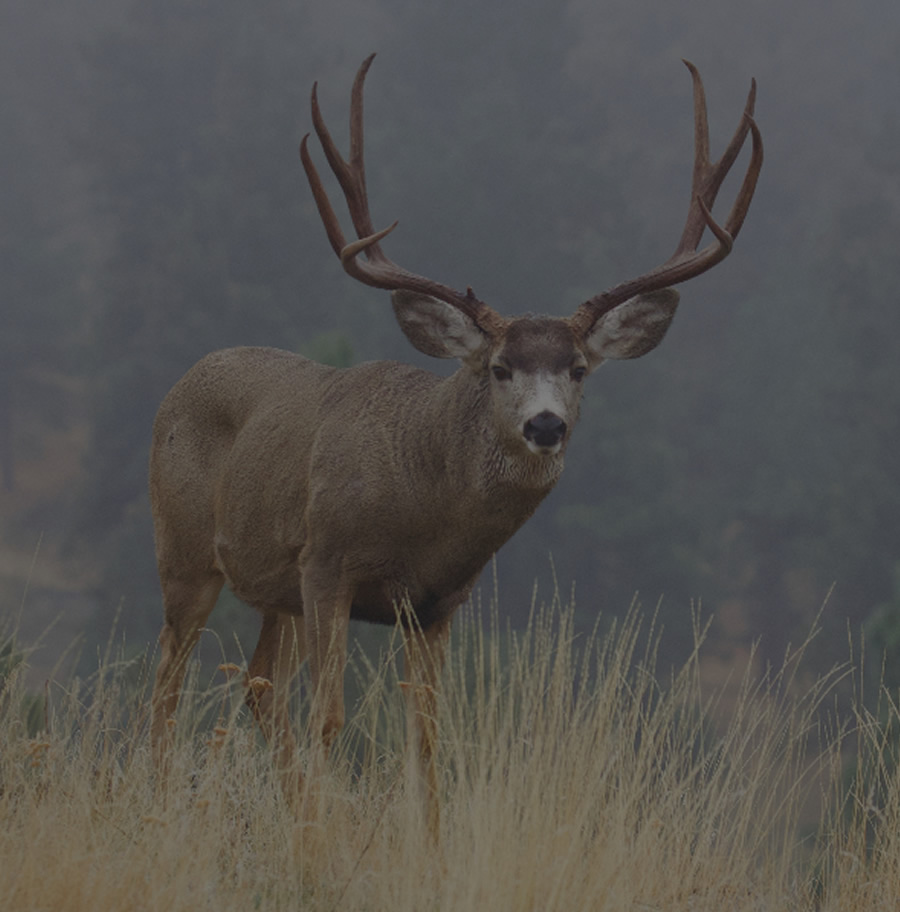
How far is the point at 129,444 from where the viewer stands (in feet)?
Answer: 158

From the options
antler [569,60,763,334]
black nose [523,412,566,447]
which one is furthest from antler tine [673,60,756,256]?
black nose [523,412,566,447]

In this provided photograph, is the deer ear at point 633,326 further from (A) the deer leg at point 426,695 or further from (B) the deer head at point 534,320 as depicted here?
(A) the deer leg at point 426,695

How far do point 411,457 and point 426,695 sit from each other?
0.93 meters

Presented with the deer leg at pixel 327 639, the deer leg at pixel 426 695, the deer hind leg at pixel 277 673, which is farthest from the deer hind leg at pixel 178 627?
the deer leg at pixel 426 695

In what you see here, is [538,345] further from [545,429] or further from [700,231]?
[700,231]

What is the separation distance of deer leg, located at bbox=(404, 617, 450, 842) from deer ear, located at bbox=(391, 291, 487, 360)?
1087 mm

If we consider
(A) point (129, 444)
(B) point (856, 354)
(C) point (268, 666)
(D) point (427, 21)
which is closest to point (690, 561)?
(B) point (856, 354)

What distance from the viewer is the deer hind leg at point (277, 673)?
22.3 feet

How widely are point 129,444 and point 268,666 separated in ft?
138

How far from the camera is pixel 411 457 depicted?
19.5ft

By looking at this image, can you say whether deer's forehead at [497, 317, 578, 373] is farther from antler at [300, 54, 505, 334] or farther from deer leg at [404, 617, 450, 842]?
deer leg at [404, 617, 450, 842]

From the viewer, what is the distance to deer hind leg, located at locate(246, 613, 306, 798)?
267 inches

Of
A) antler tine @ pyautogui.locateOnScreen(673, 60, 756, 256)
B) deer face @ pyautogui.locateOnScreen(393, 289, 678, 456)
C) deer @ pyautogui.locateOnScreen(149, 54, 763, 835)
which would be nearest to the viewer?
deer face @ pyautogui.locateOnScreen(393, 289, 678, 456)

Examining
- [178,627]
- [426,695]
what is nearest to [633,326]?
[426,695]
